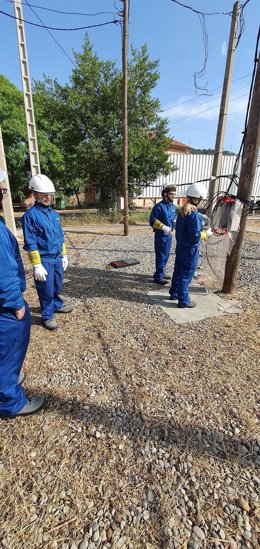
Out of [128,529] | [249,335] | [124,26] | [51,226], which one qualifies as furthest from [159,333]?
[124,26]

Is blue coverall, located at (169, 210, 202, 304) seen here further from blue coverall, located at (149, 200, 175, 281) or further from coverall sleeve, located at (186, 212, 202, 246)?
blue coverall, located at (149, 200, 175, 281)

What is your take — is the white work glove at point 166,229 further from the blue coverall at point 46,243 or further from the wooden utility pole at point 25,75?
the wooden utility pole at point 25,75

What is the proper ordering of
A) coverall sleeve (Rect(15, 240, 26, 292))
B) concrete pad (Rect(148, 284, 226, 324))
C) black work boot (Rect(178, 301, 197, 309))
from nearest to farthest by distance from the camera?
coverall sleeve (Rect(15, 240, 26, 292))
concrete pad (Rect(148, 284, 226, 324))
black work boot (Rect(178, 301, 197, 309))

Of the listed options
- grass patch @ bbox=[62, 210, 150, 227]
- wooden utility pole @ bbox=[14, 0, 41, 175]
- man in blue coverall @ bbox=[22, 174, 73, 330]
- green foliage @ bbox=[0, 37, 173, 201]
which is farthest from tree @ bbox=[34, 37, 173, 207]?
man in blue coverall @ bbox=[22, 174, 73, 330]

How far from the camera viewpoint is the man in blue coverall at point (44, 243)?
2916 millimetres

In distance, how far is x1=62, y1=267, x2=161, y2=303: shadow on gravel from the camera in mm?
4438

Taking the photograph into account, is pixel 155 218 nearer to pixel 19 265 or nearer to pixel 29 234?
pixel 29 234

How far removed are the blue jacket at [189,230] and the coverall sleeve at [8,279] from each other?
2.33 m

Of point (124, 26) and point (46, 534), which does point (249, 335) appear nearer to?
point (46, 534)

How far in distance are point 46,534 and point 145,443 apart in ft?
2.48

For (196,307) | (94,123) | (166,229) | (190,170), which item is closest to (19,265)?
(196,307)

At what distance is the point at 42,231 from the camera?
9.90 feet

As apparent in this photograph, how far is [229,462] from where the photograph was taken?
5.80 ft

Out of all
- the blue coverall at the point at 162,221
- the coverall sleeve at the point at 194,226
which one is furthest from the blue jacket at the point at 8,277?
the blue coverall at the point at 162,221
